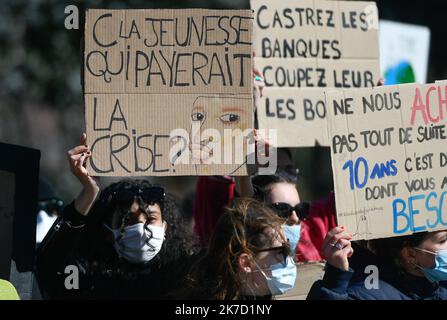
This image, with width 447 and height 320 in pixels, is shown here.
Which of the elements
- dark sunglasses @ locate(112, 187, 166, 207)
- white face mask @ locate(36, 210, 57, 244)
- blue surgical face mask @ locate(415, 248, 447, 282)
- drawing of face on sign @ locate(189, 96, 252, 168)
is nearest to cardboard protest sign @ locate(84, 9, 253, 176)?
drawing of face on sign @ locate(189, 96, 252, 168)

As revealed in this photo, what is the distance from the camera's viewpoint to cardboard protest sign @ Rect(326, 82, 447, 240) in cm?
411

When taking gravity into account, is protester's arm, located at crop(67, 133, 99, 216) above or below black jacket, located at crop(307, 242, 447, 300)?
above

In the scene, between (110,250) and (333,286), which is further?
(110,250)

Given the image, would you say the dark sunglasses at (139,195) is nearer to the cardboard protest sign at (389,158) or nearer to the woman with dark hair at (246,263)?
the woman with dark hair at (246,263)

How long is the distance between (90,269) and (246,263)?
2.30ft

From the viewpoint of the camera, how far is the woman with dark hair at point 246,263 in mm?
3914

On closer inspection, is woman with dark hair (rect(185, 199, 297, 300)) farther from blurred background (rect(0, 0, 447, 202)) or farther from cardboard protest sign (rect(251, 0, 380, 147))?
blurred background (rect(0, 0, 447, 202))

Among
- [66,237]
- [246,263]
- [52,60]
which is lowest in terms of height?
[246,263]

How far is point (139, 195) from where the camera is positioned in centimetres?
424

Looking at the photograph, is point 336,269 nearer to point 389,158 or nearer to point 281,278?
point 281,278

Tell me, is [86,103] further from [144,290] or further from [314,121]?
[314,121]

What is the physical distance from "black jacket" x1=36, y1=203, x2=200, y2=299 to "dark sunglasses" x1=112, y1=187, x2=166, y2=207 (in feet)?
0.46

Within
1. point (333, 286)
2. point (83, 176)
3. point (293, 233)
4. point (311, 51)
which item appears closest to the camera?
point (333, 286)

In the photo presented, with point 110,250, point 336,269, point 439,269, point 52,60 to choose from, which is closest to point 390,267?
point 439,269
